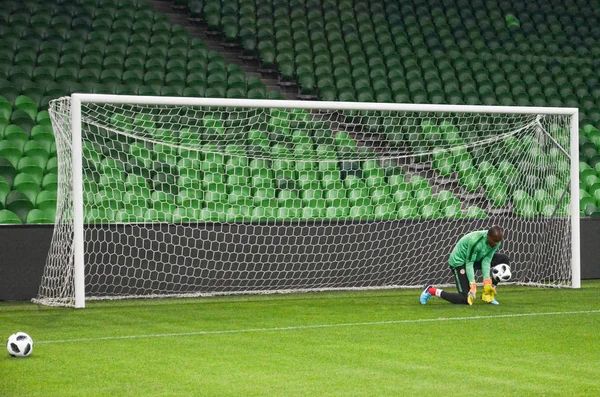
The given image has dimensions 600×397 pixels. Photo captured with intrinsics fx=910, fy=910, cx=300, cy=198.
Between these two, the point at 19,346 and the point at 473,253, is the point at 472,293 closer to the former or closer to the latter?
the point at 473,253

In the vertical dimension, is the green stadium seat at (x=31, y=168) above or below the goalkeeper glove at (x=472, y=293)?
above

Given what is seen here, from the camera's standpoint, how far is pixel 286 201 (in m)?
12.5

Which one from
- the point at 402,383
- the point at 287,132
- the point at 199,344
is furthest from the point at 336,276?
the point at 402,383

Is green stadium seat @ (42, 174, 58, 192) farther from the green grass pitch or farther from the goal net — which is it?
the green grass pitch

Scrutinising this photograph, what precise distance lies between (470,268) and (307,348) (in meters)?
3.60

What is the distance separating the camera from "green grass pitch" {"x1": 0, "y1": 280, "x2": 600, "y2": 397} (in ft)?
17.6

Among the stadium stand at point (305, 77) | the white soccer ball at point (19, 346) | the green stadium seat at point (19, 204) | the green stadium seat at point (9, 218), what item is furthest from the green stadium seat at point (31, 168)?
the white soccer ball at point (19, 346)

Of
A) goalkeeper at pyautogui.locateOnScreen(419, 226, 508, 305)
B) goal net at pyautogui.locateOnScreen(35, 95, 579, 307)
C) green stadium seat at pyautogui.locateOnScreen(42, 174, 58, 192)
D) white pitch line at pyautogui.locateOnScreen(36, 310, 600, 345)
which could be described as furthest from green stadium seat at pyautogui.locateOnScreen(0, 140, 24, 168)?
goalkeeper at pyautogui.locateOnScreen(419, 226, 508, 305)

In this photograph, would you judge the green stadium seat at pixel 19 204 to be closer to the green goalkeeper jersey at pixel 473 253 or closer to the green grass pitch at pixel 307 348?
the green grass pitch at pixel 307 348

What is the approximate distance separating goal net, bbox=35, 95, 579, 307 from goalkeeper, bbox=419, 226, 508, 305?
2227mm

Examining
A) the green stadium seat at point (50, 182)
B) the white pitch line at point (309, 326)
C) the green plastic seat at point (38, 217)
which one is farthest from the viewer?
the green stadium seat at point (50, 182)

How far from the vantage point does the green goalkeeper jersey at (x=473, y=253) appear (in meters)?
9.98

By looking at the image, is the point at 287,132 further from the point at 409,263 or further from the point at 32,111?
the point at 32,111

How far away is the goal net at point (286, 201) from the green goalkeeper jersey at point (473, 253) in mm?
2261
